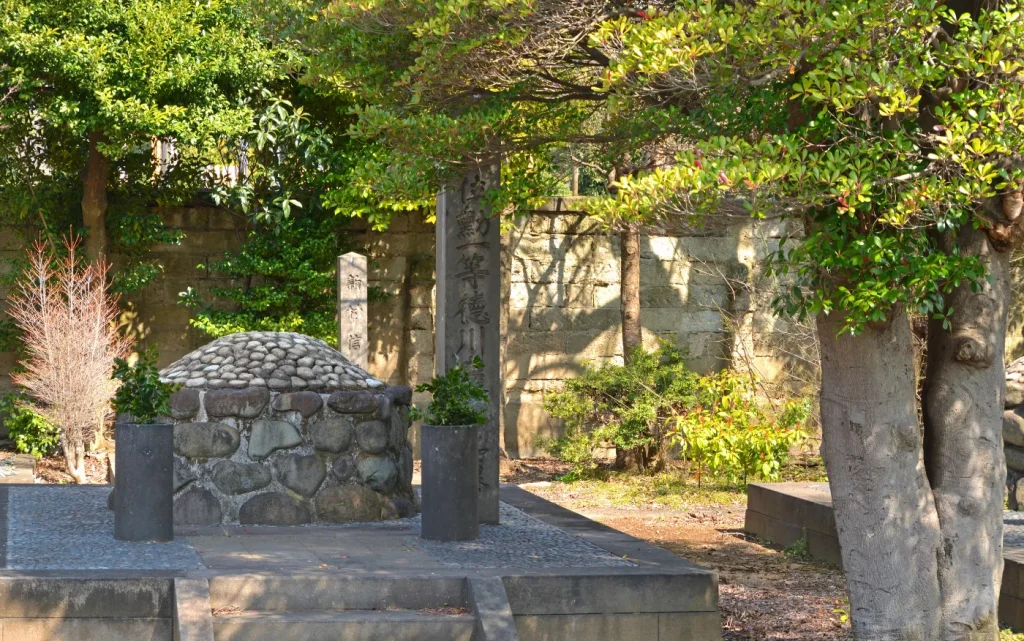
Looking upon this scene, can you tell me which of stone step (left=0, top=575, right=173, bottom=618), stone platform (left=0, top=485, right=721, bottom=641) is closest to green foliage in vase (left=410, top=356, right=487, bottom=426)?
stone platform (left=0, top=485, right=721, bottom=641)

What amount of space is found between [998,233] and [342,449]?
448cm

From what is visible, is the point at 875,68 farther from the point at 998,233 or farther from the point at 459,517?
the point at 459,517

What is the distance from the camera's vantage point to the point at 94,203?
43.3 feet

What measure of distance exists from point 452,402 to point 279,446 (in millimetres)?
1316

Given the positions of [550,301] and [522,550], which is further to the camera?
[550,301]

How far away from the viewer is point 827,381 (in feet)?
18.9

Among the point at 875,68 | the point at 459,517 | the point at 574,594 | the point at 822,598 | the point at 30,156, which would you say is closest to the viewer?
the point at 875,68

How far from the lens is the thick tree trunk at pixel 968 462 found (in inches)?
224

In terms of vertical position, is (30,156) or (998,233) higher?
(30,156)

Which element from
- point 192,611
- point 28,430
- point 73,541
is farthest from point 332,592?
point 28,430

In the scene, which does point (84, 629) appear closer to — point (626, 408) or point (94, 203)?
point (626, 408)

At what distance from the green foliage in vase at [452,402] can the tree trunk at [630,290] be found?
617cm

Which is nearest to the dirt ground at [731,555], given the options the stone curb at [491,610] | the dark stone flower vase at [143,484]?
the stone curb at [491,610]

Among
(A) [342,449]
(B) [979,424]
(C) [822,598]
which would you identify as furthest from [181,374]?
(B) [979,424]
